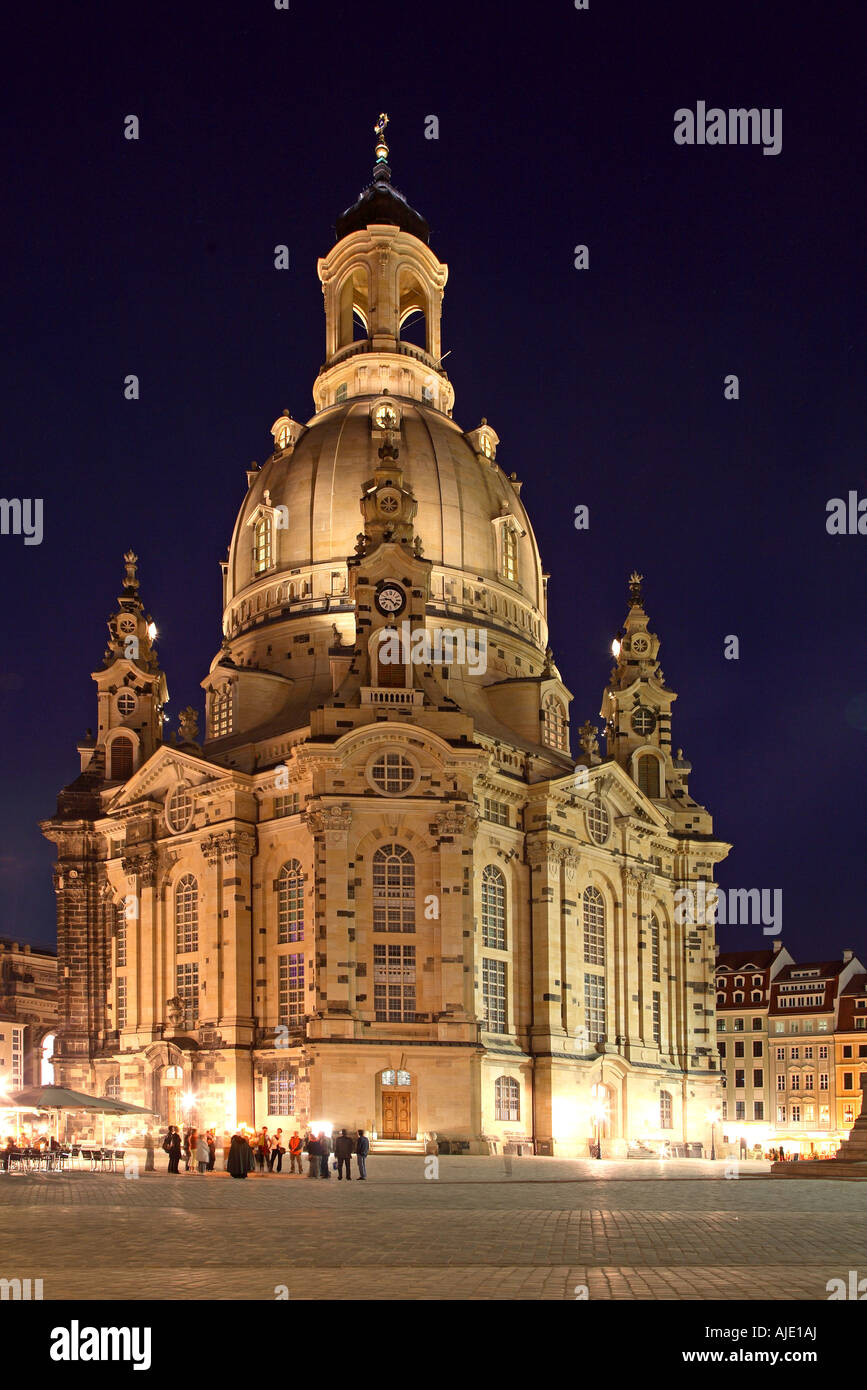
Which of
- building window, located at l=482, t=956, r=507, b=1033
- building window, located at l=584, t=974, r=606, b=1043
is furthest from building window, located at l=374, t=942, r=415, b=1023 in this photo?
building window, located at l=584, t=974, r=606, b=1043

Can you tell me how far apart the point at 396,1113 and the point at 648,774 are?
34.5 metres

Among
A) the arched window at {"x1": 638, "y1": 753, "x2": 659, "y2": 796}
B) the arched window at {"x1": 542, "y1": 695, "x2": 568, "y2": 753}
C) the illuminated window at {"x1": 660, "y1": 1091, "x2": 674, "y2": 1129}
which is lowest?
the illuminated window at {"x1": 660, "y1": 1091, "x2": 674, "y2": 1129}

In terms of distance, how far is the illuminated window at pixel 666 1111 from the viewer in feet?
290

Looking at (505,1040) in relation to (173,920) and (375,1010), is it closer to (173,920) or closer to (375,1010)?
(375,1010)

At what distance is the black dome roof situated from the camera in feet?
349

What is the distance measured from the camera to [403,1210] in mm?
31969

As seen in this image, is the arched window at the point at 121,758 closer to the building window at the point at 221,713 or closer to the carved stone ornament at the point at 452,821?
the building window at the point at 221,713

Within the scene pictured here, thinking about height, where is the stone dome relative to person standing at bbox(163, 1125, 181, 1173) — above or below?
above

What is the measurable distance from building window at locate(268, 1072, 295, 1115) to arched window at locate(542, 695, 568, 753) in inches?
985

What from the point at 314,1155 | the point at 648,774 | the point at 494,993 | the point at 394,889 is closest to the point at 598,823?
the point at 648,774

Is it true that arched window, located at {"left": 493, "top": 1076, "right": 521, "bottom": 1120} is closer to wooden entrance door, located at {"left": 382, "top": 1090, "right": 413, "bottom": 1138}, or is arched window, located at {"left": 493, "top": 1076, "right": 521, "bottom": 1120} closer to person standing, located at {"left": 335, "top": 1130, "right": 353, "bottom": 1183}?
wooden entrance door, located at {"left": 382, "top": 1090, "right": 413, "bottom": 1138}

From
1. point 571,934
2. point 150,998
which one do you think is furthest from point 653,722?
point 150,998

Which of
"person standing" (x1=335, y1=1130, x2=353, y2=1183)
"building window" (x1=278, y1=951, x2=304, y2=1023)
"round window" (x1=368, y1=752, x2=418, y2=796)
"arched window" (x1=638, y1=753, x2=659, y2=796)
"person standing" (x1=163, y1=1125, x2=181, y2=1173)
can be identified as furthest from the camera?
"arched window" (x1=638, y1=753, x2=659, y2=796)

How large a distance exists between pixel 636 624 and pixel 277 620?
24842mm
